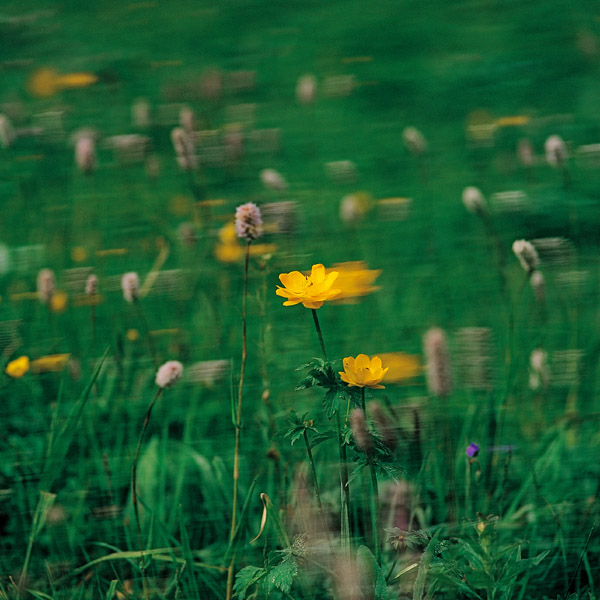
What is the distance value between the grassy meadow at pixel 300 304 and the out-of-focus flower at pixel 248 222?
0.33 feet

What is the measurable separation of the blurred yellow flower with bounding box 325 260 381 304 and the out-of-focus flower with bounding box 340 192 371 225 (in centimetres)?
19

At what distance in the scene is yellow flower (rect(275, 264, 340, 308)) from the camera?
1.30m

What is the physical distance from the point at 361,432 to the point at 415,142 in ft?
4.65

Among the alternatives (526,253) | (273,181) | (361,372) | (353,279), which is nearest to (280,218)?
(273,181)

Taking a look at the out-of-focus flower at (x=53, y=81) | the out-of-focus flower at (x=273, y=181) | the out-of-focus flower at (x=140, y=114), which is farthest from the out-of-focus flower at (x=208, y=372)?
the out-of-focus flower at (x=53, y=81)

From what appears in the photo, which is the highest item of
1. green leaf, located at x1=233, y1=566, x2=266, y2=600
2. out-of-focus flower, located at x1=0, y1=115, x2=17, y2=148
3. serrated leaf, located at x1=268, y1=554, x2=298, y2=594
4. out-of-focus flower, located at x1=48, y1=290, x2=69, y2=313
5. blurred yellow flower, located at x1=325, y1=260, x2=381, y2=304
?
out-of-focus flower, located at x1=0, y1=115, x2=17, y2=148

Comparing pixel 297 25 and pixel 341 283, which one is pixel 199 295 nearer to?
pixel 341 283

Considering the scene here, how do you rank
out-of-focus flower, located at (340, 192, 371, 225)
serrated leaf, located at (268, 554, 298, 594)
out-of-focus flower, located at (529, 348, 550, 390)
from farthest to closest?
out-of-focus flower, located at (340, 192, 371, 225) < out-of-focus flower, located at (529, 348, 550, 390) < serrated leaf, located at (268, 554, 298, 594)

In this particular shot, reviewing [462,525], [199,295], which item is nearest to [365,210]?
[199,295]

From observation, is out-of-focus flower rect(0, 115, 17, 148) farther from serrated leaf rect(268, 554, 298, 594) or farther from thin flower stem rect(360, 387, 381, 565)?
serrated leaf rect(268, 554, 298, 594)

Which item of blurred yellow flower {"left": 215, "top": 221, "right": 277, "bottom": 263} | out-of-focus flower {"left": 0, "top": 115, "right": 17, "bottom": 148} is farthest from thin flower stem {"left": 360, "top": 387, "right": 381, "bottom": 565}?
out-of-focus flower {"left": 0, "top": 115, "right": 17, "bottom": 148}

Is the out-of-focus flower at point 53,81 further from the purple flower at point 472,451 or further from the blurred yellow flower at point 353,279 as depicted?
the purple flower at point 472,451

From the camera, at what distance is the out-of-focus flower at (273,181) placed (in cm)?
241

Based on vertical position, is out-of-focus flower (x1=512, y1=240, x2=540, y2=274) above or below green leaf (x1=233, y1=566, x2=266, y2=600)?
above
